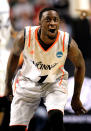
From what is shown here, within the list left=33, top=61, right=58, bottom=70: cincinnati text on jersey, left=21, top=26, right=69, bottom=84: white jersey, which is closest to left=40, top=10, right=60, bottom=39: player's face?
left=21, top=26, right=69, bottom=84: white jersey

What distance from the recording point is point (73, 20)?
571 centimetres

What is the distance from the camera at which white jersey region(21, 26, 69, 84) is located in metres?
2.97

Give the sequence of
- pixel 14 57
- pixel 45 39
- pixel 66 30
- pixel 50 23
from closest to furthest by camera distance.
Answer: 1. pixel 50 23
2. pixel 45 39
3. pixel 14 57
4. pixel 66 30

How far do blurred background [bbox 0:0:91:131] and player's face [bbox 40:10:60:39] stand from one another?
0.21m

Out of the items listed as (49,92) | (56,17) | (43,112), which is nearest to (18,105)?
(49,92)

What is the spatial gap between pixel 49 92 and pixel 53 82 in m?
0.10

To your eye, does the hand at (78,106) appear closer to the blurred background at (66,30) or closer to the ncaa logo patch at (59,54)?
the ncaa logo patch at (59,54)

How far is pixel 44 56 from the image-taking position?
2.98 metres

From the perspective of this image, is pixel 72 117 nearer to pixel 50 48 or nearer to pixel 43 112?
pixel 43 112

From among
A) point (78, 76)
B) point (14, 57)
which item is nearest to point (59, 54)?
point (78, 76)

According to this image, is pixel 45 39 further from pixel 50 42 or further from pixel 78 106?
pixel 78 106

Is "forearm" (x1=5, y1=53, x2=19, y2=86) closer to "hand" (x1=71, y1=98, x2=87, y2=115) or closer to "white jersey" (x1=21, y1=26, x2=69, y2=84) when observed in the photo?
"white jersey" (x1=21, y1=26, x2=69, y2=84)

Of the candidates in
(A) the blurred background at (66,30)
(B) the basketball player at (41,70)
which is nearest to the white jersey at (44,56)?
(B) the basketball player at (41,70)

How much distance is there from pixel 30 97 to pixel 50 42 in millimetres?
508
